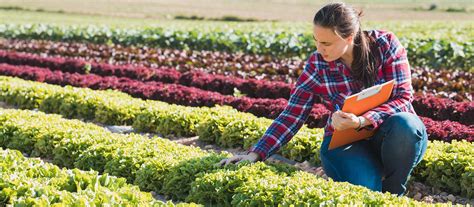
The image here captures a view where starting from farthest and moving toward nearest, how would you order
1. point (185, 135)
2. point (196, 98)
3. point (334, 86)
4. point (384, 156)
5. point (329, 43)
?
point (196, 98)
point (185, 135)
point (334, 86)
point (384, 156)
point (329, 43)

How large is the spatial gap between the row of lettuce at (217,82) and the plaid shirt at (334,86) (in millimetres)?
3985

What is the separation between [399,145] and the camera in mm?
5223

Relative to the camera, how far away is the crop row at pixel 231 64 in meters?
11.8

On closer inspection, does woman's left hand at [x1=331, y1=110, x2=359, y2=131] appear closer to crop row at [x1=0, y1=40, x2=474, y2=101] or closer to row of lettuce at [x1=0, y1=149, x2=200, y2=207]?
row of lettuce at [x1=0, y1=149, x2=200, y2=207]

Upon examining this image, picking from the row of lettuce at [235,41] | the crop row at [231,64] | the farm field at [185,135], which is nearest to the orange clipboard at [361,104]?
the farm field at [185,135]

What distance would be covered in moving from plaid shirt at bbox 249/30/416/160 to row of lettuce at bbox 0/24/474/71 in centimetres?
1139

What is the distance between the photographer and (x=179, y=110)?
29.5ft

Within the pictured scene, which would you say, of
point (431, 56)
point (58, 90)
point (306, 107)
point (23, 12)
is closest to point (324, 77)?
point (306, 107)

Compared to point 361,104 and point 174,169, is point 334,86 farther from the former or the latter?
point 174,169

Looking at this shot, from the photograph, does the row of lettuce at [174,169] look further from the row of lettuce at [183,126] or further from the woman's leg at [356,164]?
the woman's leg at [356,164]

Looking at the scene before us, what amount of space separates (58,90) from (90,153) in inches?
178

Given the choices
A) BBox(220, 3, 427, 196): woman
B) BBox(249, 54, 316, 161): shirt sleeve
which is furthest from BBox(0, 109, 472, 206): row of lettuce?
BBox(220, 3, 427, 196): woman

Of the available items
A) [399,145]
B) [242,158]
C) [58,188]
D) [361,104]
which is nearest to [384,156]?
[399,145]

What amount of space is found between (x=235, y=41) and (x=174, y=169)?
16084 millimetres
